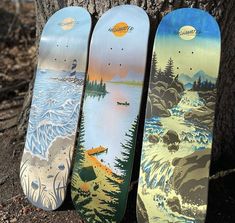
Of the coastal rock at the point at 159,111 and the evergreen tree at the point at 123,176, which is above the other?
the coastal rock at the point at 159,111

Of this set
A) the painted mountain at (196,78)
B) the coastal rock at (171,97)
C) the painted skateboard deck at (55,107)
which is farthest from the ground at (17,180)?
the painted mountain at (196,78)

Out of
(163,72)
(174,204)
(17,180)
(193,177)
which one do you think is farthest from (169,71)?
(17,180)

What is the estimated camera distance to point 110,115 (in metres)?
2.30

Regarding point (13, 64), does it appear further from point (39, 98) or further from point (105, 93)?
point (105, 93)

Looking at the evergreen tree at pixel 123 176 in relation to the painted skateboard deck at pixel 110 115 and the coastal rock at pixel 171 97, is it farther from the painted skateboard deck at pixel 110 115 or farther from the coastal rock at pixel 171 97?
the coastal rock at pixel 171 97

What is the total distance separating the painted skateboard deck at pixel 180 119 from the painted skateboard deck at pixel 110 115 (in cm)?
8

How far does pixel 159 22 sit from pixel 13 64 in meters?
2.63

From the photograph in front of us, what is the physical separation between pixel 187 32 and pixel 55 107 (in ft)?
2.72

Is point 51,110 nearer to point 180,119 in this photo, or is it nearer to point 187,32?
point 180,119

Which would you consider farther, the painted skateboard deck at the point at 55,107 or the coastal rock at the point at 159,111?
the painted skateboard deck at the point at 55,107

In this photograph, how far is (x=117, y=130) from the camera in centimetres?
227

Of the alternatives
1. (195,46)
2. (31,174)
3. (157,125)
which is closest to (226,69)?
(195,46)

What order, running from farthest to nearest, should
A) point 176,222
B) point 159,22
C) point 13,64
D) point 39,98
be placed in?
point 13,64
point 39,98
point 159,22
point 176,222

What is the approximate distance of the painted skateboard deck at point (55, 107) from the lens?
240cm
